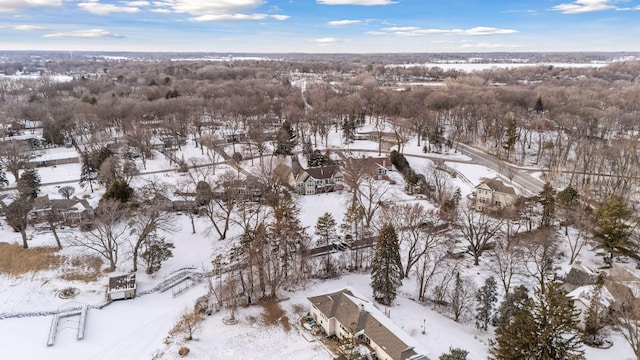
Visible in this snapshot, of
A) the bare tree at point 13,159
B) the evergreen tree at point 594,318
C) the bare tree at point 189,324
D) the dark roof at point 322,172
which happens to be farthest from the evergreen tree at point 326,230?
the bare tree at point 13,159

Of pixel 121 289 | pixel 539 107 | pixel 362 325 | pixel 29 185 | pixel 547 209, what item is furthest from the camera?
pixel 539 107

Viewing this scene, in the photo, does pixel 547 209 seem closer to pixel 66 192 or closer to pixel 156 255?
pixel 156 255

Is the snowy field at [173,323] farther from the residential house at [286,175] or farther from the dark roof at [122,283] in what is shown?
the residential house at [286,175]

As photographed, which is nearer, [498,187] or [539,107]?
[498,187]

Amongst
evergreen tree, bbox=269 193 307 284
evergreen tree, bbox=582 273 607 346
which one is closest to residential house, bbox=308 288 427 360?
evergreen tree, bbox=269 193 307 284

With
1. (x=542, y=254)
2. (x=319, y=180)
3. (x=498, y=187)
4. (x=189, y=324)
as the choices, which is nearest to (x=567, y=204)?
(x=498, y=187)

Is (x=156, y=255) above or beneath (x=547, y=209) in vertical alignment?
beneath

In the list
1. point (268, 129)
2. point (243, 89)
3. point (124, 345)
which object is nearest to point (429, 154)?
point (268, 129)
